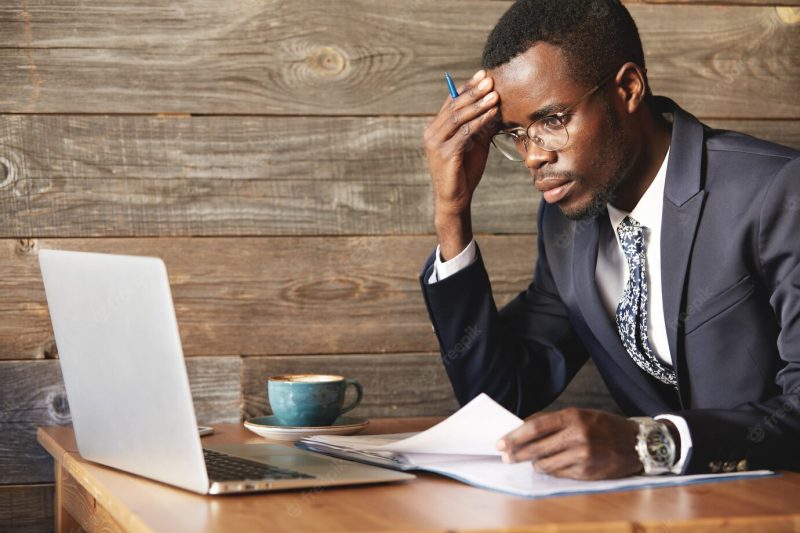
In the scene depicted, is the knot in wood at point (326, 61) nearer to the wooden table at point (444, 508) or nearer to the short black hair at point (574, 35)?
the short black hair at point (574, 35)

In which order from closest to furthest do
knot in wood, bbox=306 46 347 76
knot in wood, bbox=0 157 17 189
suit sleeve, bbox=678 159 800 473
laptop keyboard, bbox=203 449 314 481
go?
1. laptop keyboard, bbox=203 449 314 481
2. suit sleeve, bbox=678 159 800 473
3. knot in wood, bbox=0 157 17 189
4. knot in wood, bbox=306 46 347 76

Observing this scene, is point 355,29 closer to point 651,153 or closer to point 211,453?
point 651,153

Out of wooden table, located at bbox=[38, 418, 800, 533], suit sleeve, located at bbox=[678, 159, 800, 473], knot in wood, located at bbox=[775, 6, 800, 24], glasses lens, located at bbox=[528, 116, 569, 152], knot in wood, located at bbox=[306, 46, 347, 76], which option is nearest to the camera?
wooden table, located at bbox=[38, 418, 800, 533]

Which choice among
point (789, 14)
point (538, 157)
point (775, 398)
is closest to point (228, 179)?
point (538, 157)

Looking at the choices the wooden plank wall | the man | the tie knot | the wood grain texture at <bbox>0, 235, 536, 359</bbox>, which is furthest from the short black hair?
the wood grain texture at <bbox>0, 235, 536, 359</bbox>

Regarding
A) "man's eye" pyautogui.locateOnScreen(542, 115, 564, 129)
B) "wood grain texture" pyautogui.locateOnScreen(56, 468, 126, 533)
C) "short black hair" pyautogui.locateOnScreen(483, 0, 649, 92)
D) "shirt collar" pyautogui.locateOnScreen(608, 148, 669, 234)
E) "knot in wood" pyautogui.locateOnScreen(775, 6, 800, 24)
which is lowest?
"wood grain texture" pyautogui.locateOnScreen(56, 468, 126, 533)

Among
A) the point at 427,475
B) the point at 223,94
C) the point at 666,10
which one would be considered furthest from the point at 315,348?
the point at 666,10

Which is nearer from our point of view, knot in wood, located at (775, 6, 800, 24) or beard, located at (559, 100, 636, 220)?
beard, located at (559, 100, 636, 220)

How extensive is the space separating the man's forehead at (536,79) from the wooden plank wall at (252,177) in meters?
0.39

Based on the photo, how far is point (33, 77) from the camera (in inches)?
65.3

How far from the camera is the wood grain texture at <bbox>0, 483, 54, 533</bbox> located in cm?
A: 169

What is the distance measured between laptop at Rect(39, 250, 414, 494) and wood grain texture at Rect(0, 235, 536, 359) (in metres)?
0.54

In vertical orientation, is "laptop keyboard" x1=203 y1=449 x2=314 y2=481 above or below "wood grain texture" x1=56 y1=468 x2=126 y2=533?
above

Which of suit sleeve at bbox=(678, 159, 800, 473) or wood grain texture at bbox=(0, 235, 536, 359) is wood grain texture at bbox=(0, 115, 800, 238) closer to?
wood grain texture at bbox=(0, 235, 536, 359)
